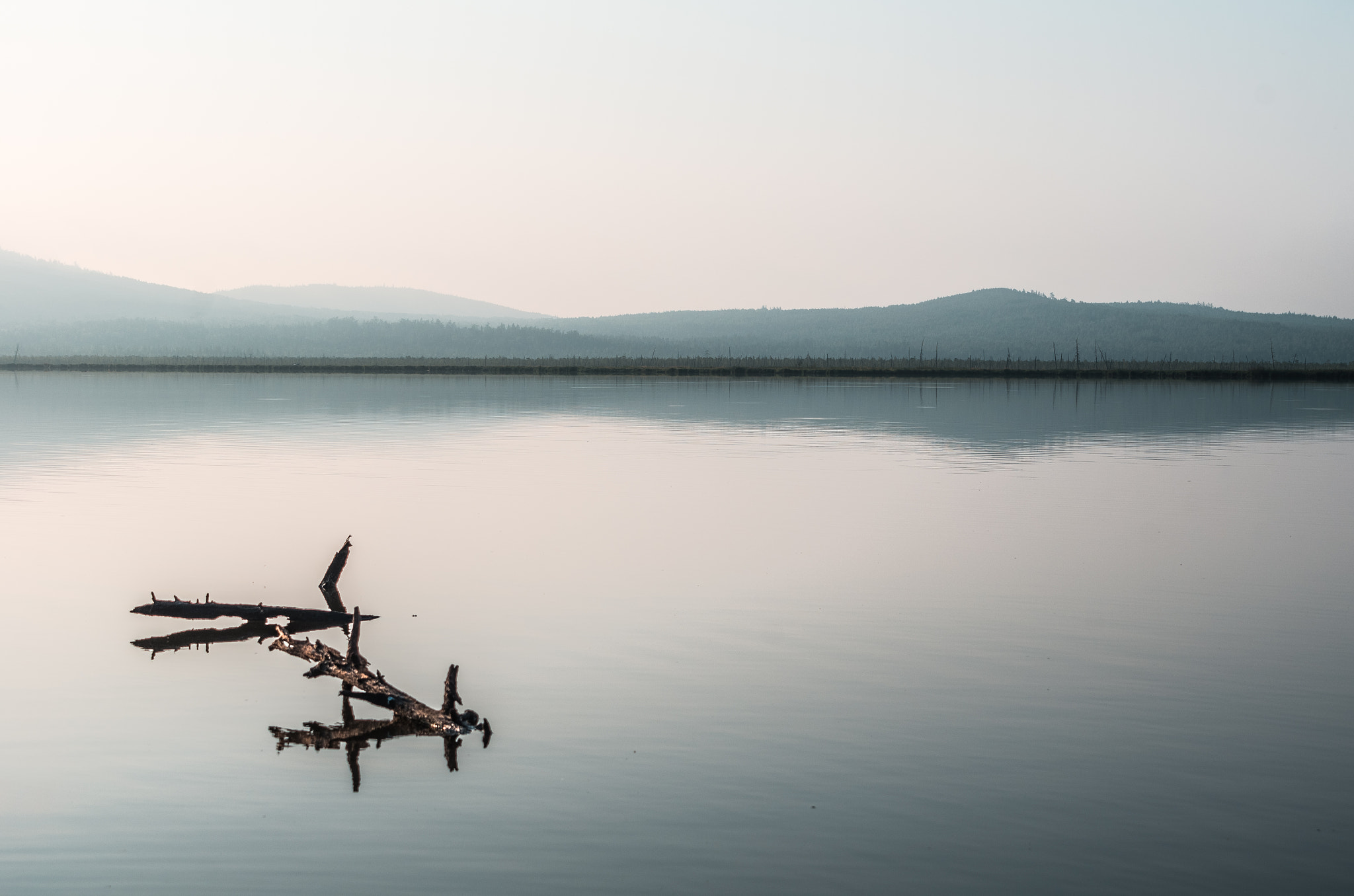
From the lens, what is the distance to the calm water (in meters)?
8.29

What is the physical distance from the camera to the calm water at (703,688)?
27.2 ft

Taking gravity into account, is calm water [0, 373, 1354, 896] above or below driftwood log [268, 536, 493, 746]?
below

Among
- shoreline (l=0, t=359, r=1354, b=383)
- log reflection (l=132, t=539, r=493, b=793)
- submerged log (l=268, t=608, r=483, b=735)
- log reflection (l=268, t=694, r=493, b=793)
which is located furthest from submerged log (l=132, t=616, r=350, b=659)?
shoreline (l=0, t=359, r=1354, b=383)

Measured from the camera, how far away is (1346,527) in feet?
76.1

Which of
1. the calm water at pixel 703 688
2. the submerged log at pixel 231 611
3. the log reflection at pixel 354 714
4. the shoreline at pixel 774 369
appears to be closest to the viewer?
the calm water at pixel 703 688

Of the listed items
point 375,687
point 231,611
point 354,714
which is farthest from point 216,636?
point 375,687

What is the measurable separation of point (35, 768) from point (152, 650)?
3.83 m

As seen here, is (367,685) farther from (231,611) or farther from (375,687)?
(231,611)

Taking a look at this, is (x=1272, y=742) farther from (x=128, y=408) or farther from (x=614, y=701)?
(x=128, y=408)

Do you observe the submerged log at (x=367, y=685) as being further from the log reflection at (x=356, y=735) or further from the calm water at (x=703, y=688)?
the calm water at (x=703, y=688)

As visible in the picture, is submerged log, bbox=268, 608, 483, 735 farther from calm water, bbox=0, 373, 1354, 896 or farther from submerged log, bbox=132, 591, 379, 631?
submerged log, bbox=132, 591, 379, 631

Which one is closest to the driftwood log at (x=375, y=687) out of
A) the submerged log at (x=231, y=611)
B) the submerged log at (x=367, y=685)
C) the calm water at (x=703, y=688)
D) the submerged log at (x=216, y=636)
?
the submerged log at (x=367, y=685)

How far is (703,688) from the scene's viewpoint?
1198 centimetres

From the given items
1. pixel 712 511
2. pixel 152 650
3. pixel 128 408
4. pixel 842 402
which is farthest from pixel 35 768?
pixel 842 402
